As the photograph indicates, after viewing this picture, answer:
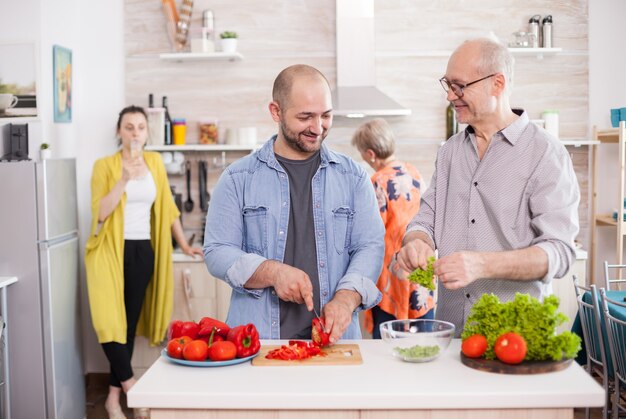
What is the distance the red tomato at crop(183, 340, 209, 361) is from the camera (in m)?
2.01

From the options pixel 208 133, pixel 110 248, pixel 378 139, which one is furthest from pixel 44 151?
pixel 378 139

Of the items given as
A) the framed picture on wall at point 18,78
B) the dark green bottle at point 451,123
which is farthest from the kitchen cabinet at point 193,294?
the dark green bottle at point 451,123

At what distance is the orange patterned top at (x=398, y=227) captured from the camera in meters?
3.90

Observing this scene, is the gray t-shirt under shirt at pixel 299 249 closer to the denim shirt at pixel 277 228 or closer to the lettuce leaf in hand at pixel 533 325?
the denim shirt at pixel 277 228

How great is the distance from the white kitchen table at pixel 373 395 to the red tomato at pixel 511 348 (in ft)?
0.14

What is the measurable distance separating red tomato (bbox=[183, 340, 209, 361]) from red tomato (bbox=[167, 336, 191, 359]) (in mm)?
18

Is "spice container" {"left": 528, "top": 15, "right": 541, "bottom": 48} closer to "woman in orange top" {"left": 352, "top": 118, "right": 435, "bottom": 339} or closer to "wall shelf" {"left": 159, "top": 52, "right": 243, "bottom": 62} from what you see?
"woman in orange top" {"left": 352, "top": 118, "right": 435, "bottom": 339}

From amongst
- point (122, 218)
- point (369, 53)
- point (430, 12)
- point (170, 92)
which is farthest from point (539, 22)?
point (122, 218)

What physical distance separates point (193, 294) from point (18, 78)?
159 centimetres

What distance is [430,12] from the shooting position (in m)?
5.00

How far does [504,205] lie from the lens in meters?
2.30

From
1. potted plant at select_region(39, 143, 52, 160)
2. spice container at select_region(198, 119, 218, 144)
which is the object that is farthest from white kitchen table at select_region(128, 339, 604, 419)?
spice container at select_region(198, 119, 218, 144)

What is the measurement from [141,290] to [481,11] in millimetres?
2748

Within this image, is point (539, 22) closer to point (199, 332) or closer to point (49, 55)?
point (49, 55)
